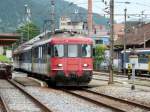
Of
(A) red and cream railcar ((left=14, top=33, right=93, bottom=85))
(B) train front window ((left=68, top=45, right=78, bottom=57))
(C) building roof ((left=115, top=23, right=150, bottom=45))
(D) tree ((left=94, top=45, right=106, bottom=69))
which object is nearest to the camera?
(A) red and cream railcar ((left=14, top=33, right=93, bottom=85))

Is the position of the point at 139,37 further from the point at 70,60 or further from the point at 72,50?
the point at 70,60

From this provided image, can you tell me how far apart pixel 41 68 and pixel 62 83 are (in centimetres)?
484

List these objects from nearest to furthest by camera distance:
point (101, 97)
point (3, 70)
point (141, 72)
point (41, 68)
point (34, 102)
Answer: point (34, 102) < point (101, 97) < point (41, 68) < point (3, 70) < point (141, 72)

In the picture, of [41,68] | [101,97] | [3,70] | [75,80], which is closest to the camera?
[101,97]

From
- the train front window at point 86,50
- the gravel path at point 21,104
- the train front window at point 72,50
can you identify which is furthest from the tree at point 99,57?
the gravel path at point 21,104

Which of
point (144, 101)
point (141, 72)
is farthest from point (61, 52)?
point (141, 72)

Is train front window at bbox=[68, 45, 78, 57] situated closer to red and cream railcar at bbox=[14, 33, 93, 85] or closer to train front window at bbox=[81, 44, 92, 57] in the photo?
red and cream railcar at bbox=[14, 33, 93, 85]

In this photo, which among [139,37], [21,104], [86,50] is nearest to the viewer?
[21,104]

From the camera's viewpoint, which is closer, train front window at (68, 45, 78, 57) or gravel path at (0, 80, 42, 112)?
gravel path at (0, 80, 42, 112)

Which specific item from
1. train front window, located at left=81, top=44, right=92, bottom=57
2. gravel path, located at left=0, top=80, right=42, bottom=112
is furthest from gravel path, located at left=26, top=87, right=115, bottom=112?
train front window, located at left=81, top=44, right=92, bottom=57

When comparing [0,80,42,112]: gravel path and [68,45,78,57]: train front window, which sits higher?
[68,45,78,57]: train front window

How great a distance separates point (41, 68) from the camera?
35.9 meters

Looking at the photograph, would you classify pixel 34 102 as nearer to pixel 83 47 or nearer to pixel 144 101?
pixel 144 101

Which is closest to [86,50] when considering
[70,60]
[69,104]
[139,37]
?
[70,60]
